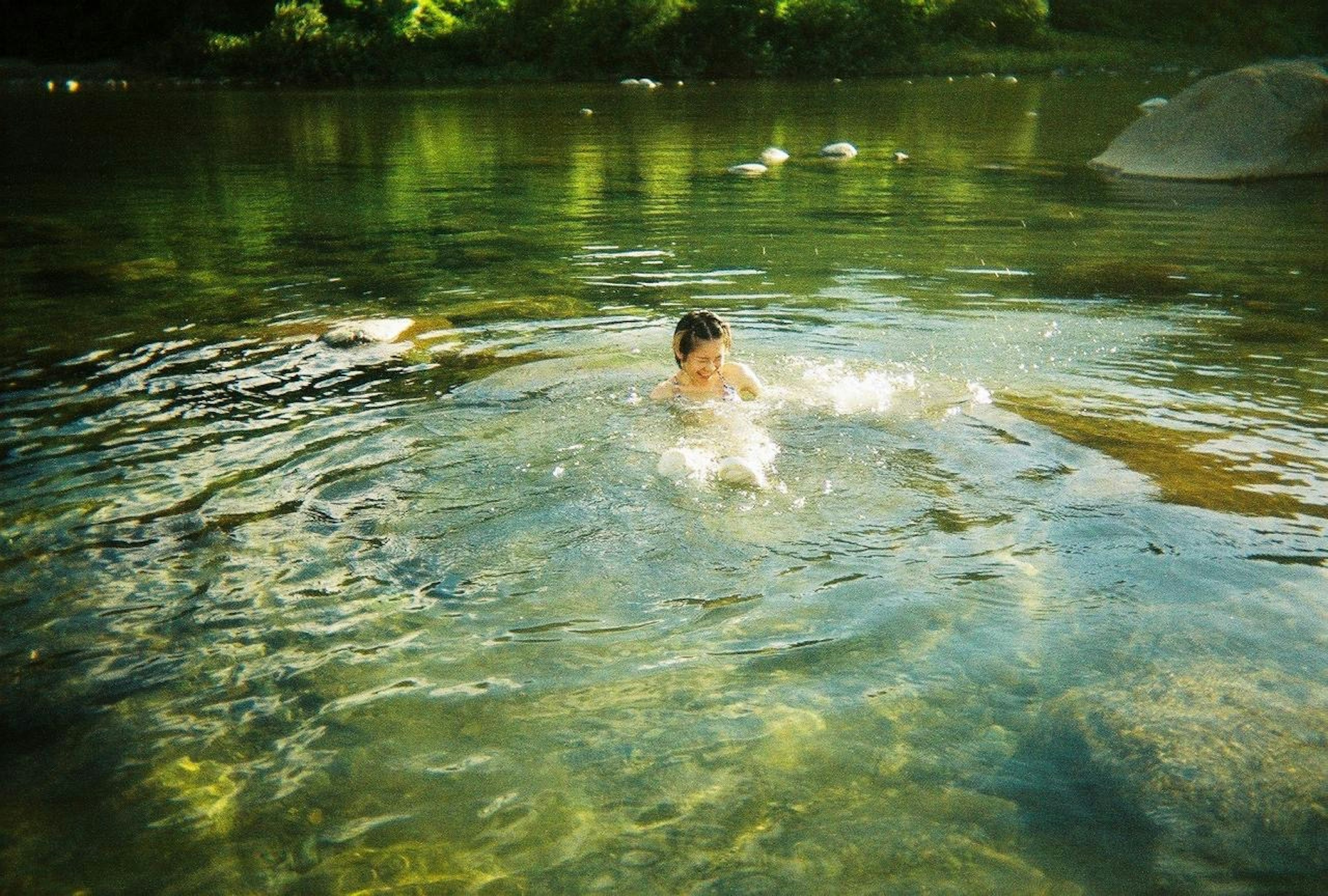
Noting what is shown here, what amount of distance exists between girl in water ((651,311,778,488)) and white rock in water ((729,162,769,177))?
11.4m

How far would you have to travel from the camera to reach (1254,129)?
17188 millimetres

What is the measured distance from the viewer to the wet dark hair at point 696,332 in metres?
6.77

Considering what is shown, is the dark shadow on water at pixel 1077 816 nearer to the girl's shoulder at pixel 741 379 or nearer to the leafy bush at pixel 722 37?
the girl's shoulder at pixel 741 379

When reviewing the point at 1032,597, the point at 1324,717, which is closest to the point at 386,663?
the point at 1032,597

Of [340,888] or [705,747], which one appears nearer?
[340,888]

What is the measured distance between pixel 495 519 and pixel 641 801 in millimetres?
2199

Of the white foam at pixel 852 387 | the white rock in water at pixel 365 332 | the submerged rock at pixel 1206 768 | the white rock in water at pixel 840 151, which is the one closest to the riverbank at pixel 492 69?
the white rock in water at pixel 840 151

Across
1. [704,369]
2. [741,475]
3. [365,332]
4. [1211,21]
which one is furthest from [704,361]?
[1211,21]

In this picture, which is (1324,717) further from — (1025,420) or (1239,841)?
(1025,420)

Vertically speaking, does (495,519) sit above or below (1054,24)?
below

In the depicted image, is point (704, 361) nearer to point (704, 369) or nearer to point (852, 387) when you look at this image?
point (704, 369)

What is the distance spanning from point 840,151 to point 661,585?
17.4 metres

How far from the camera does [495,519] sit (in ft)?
17.5

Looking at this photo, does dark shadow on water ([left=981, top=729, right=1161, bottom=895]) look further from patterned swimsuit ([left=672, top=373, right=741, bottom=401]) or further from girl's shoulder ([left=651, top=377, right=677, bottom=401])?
girl's shoulder ([left=651, top=377, right=677, bottom=401])
